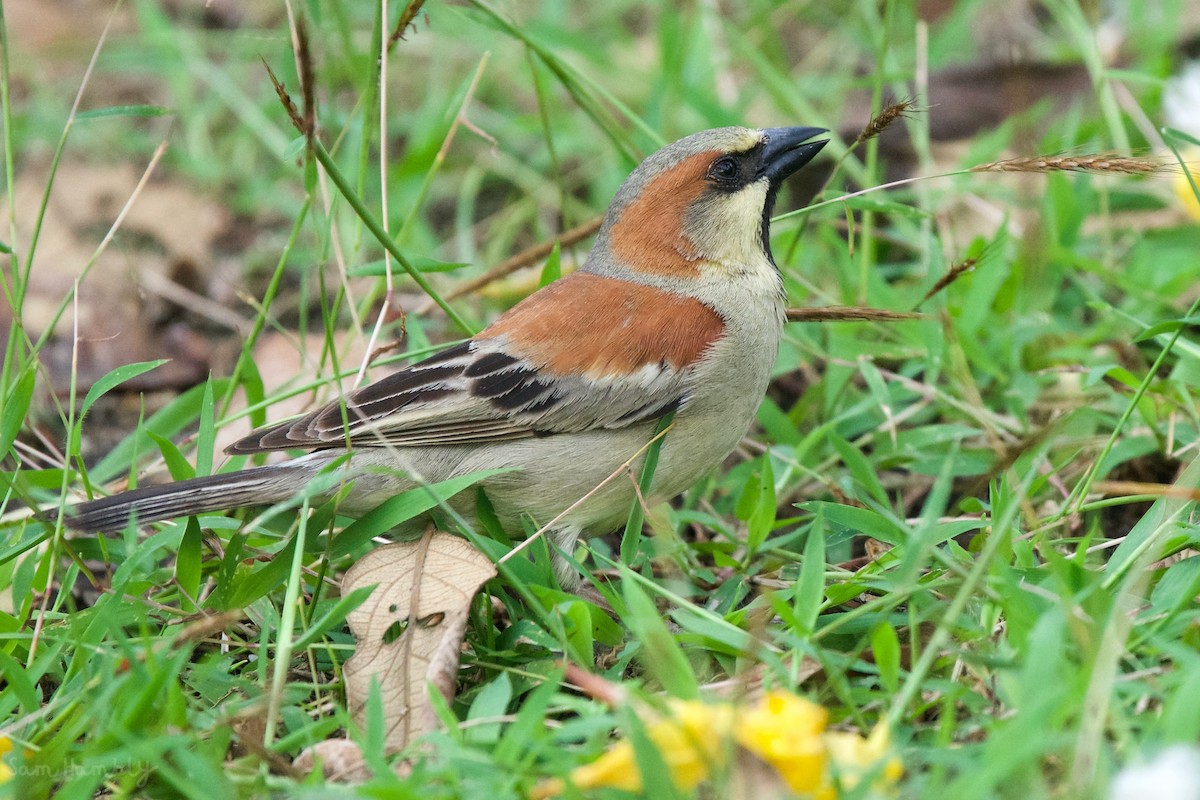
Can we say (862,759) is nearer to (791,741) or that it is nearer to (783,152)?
(791,741)

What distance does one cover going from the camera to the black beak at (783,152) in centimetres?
404

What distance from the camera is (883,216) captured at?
5.59 m

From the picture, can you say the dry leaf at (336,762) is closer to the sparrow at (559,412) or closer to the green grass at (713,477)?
the green grass at (713,477)

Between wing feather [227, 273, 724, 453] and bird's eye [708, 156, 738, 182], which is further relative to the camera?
bird's eye [708, 156, 738, 182]

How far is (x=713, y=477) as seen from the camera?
4312 mm

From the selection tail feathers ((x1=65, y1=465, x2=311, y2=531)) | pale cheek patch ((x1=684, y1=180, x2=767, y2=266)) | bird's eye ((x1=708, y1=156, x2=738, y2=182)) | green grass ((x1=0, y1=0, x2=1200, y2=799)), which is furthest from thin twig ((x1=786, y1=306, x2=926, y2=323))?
tail feathers ((x1=65, y1=465, x2=311, y2=531))

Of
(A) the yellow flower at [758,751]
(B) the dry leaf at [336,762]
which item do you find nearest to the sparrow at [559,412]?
(B) the dry leaf at [336,762]

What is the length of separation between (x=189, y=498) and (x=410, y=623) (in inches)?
31.0

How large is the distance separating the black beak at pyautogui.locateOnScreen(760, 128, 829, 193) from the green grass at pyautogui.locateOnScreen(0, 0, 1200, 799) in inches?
7.9

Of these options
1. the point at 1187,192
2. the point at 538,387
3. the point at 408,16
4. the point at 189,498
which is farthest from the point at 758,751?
the point at 1187,192

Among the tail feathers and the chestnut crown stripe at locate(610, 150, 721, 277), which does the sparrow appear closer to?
the tail feathers

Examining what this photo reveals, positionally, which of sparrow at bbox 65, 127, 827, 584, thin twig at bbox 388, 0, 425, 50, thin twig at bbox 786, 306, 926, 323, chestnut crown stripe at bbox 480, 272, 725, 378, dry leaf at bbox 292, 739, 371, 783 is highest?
thin twig at bbox 388, 0, 425, 50

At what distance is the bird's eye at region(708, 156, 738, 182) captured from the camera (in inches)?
158

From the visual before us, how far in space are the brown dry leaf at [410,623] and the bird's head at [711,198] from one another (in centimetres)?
133
